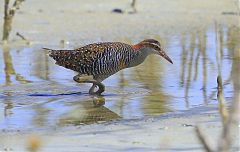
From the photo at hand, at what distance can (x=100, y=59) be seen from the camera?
8086 mm

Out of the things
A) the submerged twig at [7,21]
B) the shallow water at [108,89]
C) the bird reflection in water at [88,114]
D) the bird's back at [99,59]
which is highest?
the submerged twig at [7,21]

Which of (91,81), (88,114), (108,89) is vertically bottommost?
(88,114)

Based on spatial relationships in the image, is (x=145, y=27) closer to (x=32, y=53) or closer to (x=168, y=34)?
(x=168, y=34)

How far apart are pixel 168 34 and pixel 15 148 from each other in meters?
8.82

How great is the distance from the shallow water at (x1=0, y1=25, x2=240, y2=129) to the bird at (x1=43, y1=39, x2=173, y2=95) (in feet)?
0.73

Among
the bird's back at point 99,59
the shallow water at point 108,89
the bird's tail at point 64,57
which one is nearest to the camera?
the shallow water at point 108,89

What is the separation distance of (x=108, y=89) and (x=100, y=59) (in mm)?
645

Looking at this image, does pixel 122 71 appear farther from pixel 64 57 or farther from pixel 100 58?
pixel 100 58

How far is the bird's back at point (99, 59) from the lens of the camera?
8.09m

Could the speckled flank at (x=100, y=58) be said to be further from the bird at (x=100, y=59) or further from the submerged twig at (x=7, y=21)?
the submerged twig at (x=7, y=21)

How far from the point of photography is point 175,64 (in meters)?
10.3

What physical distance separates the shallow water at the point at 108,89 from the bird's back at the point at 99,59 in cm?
30

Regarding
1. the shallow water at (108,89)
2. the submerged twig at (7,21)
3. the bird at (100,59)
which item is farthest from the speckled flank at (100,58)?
the submerged twig at (7,21)

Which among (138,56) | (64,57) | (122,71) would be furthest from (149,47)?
(122,71)
